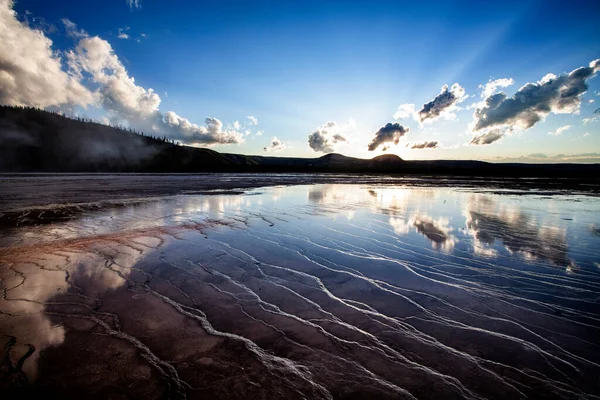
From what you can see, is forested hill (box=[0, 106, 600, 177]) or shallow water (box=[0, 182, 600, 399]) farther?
forested hill (box=[0, 106, 600, 177])

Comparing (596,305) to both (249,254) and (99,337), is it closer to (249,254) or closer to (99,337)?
(249,254)

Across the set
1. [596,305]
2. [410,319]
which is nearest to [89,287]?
[410,319]

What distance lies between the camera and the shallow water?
9.33 feet

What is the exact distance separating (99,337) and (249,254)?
4.04 m

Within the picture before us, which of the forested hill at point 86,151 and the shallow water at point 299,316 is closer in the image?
the shallow water at point 299,316

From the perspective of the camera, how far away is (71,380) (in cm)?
279

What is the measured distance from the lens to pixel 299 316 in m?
4.20

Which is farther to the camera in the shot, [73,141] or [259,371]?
[73,141]

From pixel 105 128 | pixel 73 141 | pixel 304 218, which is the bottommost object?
pixel 304 218

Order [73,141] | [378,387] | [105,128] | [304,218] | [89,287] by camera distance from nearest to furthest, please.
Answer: [378,387] < [89,287] < [304,218] < [73,141] < [105,128]

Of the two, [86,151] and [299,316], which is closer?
[299,316]

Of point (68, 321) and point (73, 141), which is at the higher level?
point (73, 141)

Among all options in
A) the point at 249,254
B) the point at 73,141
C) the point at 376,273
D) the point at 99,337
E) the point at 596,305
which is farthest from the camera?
the point at 73,141

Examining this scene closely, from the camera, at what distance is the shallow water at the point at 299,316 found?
2.84 metres
